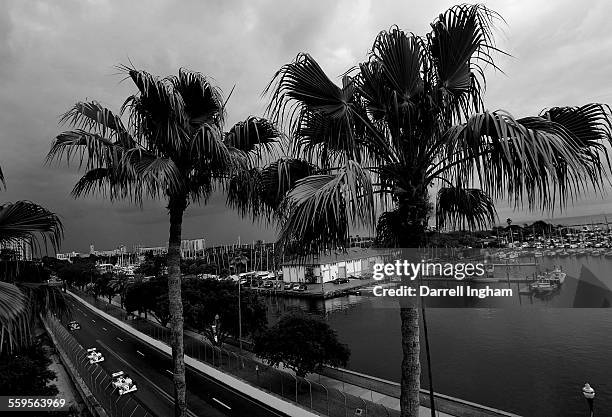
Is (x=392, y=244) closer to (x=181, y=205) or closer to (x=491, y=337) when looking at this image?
(x=181, y=205)

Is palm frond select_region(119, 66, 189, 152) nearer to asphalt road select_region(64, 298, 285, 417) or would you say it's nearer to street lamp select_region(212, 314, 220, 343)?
asphalt road select_region(64, 298, 285, 417)

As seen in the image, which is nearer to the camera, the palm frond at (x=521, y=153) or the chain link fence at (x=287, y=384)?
the palm frond at (x=521, y=153)

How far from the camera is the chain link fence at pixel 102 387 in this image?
18.6 meters

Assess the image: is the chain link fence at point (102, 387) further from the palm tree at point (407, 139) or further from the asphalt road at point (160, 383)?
the palm tree at point (407, 139)

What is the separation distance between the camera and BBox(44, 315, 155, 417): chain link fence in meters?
18.6

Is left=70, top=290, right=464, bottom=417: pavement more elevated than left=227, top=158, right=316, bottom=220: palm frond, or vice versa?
left=227, top=158, right=316, bottom=220: palm frond

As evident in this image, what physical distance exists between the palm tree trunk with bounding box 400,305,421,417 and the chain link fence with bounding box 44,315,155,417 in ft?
41.5

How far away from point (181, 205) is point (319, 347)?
761 inches

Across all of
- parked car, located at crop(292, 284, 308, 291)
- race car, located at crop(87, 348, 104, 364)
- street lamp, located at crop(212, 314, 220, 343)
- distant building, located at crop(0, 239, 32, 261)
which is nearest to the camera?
distant building, located at crop(0, 239, 32, 261)

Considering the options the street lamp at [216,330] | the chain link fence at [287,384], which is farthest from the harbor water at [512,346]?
the street lamp at [216,330]

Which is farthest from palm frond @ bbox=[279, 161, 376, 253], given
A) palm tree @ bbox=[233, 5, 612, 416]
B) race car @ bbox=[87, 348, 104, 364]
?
race car @ bbox=[87, 348, 104, 364]

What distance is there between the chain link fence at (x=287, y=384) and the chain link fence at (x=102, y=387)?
21.9 ft

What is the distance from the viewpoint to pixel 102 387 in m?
22.2

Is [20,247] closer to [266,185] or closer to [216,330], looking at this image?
[266,185]
